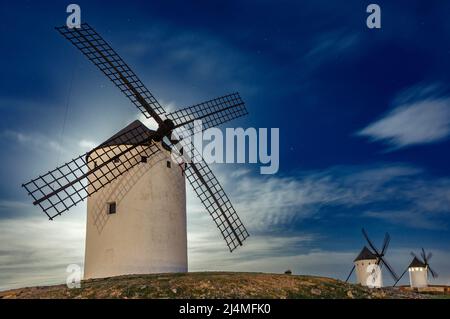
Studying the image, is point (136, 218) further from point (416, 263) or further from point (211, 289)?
point (416, 263)

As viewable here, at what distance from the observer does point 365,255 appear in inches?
2063

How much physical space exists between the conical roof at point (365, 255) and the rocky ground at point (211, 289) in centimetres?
3361

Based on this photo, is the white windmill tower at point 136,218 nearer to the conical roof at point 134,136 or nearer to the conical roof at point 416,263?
the conical roof at point 134,136

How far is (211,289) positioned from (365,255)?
3939cm

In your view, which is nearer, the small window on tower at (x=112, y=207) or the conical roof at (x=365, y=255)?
the small window on tower at (x=112, y=207)

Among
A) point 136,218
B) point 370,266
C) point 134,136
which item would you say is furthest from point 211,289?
point 370,266

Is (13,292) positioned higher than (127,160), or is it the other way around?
(127,160)

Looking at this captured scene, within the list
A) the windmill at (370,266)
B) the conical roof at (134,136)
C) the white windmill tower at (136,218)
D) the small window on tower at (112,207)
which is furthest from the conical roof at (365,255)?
the small window on tower at (112,207)

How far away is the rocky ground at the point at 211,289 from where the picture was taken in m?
16.6
